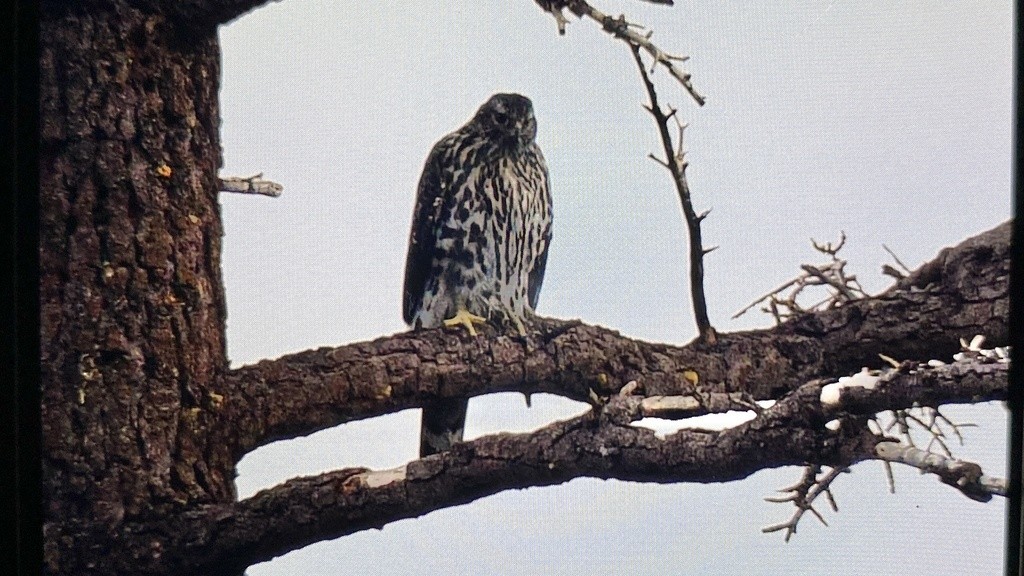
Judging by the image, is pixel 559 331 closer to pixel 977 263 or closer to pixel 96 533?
pixel 977 263

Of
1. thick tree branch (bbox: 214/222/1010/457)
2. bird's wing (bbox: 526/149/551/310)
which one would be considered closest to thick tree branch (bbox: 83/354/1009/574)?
thick tree branch (bbox: 214/222/1010/457)

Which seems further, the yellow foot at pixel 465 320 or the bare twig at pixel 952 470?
the yellow foot at pixel 465 320

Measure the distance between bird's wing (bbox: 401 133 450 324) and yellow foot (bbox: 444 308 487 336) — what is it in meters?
0.08

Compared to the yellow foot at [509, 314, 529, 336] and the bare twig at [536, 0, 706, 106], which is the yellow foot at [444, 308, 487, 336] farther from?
the bare twig at [536, 0, 706, 106]

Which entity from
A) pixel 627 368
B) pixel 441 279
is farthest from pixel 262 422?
pixel 627 368

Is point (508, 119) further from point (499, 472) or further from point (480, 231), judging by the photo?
point (499, 472)

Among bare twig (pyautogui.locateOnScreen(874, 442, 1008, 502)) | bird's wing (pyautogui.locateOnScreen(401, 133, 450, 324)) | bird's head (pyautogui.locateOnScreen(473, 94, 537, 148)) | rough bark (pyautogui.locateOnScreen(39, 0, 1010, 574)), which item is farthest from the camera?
bird's wing (pyautogui.locateOnScreen(401, 133, 450, 324))

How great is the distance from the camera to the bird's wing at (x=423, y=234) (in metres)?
1.59

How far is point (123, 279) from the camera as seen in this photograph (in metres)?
1.38

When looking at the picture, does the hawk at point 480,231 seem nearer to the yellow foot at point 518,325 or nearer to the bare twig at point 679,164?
the yellow foot at point 518,325

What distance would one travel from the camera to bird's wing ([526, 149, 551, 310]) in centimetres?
164

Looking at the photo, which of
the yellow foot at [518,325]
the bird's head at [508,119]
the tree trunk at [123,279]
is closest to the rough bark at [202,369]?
the tree trunk at [123,279]

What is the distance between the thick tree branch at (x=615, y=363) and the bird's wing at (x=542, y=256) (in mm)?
138

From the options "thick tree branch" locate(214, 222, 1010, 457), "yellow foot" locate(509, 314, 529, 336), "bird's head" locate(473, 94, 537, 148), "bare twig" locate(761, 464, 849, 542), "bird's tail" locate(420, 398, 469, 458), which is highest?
"bird's head" locate(473, 94, 537, 148)
